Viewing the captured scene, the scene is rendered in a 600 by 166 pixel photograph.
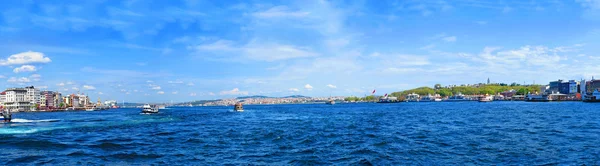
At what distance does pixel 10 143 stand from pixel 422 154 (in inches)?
1149

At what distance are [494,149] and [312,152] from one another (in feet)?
32.4

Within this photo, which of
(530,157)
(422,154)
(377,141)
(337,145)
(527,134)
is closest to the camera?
(530,157)

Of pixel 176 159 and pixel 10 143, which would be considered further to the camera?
pixel 10 143

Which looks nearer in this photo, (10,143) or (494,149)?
(494,149)

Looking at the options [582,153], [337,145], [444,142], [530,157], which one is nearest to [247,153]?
[337,145]

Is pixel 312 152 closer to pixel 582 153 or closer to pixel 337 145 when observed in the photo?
pixel 337 145

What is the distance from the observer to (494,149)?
70.0ft

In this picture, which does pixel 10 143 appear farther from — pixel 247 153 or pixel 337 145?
pixel 337 145

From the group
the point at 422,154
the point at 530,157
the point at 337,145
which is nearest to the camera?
the point at 530,157

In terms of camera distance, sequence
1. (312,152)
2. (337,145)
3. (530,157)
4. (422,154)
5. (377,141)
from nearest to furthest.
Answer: (530,157), (422,154), (312,152), (337,145), (377,141)

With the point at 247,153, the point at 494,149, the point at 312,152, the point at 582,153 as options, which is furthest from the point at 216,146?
the point at 582,153

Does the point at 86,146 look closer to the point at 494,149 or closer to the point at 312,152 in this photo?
the point at 312,152

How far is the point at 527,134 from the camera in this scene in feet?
94.0

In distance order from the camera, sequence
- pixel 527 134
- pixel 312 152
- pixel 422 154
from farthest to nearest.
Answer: pixel 527 134 < pixel 312 152 < pixel 422 154
